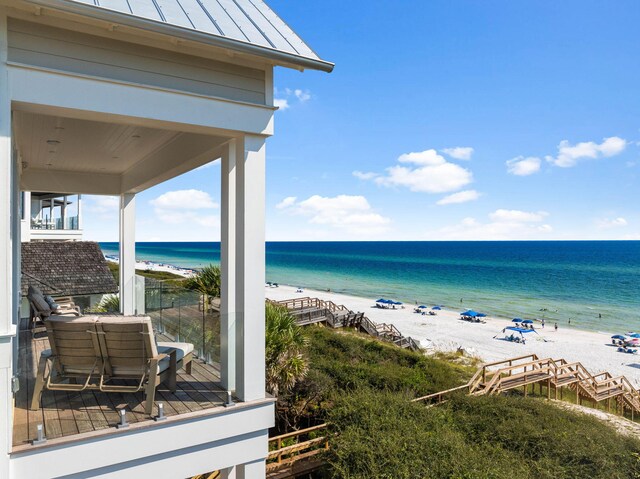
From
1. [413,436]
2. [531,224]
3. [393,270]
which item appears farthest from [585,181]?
[413,436]

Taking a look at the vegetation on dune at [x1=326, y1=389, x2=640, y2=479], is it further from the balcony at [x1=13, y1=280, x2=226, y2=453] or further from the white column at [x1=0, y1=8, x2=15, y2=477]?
the white column at [x1=0, y1=8, x2=15, y2=477]

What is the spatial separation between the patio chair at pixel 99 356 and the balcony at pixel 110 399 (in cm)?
14

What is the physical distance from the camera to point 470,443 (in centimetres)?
765

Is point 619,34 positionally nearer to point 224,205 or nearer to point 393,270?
point 393,270

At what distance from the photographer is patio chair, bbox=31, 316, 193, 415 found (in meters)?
4.20

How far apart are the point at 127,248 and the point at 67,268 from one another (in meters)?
4.94

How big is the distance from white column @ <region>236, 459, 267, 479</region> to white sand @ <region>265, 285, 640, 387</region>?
21.4 m

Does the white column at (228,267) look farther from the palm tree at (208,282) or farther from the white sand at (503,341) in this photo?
the white sand at (503,341)

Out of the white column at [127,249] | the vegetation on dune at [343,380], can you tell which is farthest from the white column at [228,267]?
the white column at [127,249]

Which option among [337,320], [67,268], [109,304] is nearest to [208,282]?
[109,304]

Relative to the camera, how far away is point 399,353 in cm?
1738

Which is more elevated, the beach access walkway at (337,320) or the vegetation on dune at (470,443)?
the vegetation on dune at (470,443)

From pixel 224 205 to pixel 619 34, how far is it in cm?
5872

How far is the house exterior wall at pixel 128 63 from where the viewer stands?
144 inches
